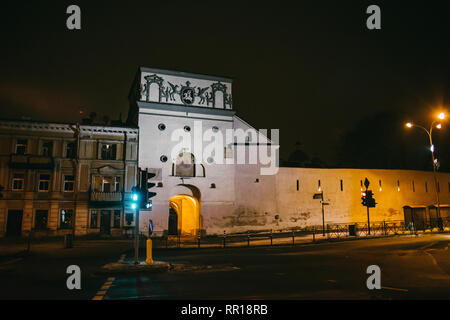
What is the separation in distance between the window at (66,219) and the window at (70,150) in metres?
5.32

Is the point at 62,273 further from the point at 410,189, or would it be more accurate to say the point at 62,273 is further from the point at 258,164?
the point at 410,189

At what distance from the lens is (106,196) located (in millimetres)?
32969

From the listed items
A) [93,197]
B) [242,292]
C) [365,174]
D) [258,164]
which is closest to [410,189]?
[365,174]

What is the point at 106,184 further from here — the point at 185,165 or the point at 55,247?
the point at 55,247

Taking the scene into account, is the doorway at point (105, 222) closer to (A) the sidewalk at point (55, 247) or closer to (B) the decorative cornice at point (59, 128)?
(A) the sidewalk at point (55, 247)

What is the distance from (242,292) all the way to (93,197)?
26.8 m

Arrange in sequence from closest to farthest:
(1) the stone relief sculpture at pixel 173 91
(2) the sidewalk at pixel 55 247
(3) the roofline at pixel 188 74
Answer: (2) the sidewalk at pixel 55 247 → (3) the roofline at pixel 188 74 → (1) the stone relief sculpture at pixel 173 91

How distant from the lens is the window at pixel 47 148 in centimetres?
3250

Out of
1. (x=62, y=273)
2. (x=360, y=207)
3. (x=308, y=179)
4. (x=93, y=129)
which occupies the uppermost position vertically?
(x=93, y=129)

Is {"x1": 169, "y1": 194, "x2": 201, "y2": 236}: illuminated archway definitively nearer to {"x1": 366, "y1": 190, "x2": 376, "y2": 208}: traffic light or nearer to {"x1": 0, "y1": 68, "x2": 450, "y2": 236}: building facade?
{"x1": 0, "y1": 68, "x2": 450, "y2": 236}: building facade

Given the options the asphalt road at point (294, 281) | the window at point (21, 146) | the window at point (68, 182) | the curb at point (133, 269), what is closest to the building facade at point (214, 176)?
the window at point (68, 182)

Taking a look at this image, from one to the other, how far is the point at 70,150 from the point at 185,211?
1428 centimetres

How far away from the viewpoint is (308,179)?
129 feet

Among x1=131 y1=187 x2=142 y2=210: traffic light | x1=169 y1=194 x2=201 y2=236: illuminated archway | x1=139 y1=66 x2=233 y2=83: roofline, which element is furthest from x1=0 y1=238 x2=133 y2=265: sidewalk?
x1=139 y1=66 x2=233 y2=83: roofline
